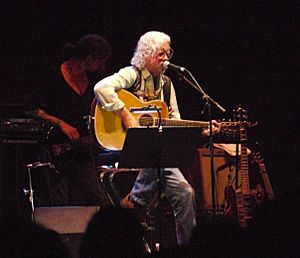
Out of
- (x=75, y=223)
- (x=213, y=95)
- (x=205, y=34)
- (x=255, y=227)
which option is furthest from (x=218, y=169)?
(x=255, y=227)

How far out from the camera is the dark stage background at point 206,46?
23.5 ft

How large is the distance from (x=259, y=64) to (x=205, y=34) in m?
0.68

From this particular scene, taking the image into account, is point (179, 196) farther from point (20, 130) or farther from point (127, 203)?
point (20, 130)

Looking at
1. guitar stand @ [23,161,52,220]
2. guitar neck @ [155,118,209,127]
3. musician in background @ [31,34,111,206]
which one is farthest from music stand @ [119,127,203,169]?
guitar stand @ [23,161,52,220]

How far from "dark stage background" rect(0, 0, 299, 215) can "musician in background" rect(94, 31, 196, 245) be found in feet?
5.56

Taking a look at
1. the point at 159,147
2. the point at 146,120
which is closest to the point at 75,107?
the point at 146,120

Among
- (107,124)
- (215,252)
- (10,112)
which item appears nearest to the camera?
(215,252)

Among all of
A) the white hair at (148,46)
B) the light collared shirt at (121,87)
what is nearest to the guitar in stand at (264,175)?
the light collared shirt at (121,87)

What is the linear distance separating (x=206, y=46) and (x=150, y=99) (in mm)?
2020

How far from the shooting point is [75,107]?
20.4 ft

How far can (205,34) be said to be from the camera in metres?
7.48

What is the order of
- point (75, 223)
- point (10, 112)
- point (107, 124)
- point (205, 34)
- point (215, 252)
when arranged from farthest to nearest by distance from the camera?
point (205, 34) < point (10, 112) < point (107, 124) < point (75, 223) < point (215, 252)

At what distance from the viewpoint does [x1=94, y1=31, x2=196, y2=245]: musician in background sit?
532 centimetres

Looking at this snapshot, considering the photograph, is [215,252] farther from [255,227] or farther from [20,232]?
[20,232]
